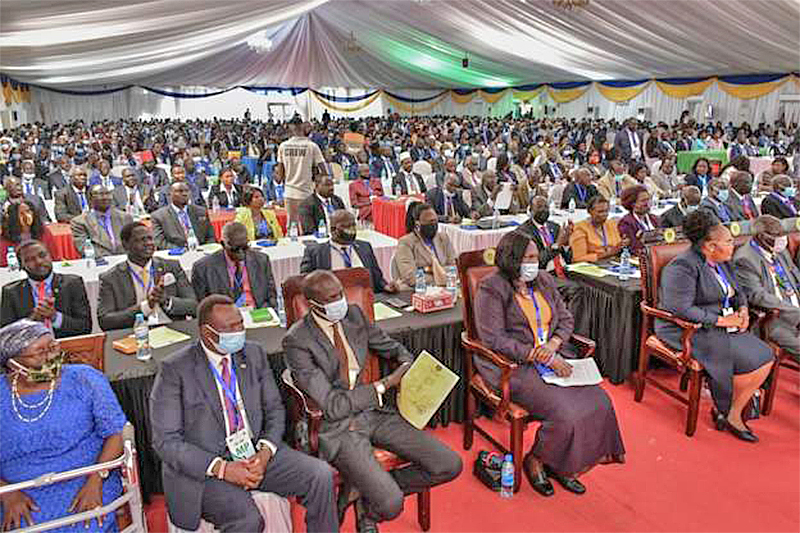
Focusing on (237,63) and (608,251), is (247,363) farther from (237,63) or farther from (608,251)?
(237,63)

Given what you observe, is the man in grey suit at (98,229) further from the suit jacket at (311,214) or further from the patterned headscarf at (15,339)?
the patterned headscarf at (15,339)

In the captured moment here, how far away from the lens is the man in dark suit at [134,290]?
11.9ft

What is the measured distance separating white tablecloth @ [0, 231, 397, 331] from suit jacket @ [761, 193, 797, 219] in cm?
358

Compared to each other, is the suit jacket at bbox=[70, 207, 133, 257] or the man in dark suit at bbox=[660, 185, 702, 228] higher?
the man in dark suit at bbox=[660, 185, 702, 228]

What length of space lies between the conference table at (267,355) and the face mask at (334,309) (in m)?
0.45

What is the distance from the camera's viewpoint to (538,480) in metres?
3.03

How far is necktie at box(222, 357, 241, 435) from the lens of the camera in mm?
2434

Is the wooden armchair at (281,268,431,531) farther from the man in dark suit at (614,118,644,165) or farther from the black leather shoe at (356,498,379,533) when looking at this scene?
the man in dark suit at (614,118,644,165)

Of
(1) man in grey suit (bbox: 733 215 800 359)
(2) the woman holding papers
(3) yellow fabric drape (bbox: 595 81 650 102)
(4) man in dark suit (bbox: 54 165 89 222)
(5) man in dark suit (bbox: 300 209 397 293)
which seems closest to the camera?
(2) the woman holding papers

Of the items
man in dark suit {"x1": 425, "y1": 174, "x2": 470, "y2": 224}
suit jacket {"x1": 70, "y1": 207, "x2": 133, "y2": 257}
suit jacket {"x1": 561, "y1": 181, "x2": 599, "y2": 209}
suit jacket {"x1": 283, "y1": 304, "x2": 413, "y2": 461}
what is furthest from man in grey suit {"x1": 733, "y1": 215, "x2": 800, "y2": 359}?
suit jacket {"x1": 70, "y1": 207, "x2": 133, "y2": 257}

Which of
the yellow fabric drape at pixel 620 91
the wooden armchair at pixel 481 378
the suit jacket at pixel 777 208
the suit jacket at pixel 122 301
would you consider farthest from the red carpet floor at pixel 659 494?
the yellow fabric drape at pixel 620 91

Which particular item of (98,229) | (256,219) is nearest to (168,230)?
(98,229)

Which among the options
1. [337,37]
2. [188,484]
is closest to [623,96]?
[337,37]

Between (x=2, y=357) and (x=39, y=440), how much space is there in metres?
0.33
